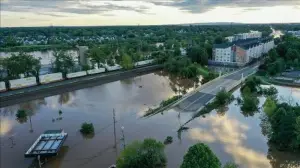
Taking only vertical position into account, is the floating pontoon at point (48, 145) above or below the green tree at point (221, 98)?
below

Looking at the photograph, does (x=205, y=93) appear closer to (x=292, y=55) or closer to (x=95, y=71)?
(x=95, y=71)

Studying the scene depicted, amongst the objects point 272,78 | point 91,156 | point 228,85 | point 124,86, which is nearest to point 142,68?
point 124,86

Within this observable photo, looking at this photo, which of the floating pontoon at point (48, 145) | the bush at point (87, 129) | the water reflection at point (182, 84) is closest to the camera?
the floating pontoon at point (48, 145)

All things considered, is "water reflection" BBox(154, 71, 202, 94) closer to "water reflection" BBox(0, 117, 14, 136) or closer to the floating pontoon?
the floating pontoon

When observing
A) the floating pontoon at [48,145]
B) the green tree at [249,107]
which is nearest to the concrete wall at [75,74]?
the floating pontoon at [48,145]

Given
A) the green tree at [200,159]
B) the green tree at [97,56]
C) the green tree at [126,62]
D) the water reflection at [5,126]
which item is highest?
the green tree at [97,56]

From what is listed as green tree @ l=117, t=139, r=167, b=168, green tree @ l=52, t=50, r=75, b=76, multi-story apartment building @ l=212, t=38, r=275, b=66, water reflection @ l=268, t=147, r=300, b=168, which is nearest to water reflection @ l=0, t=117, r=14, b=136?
green tree @ l=117, t=139, r=167, b=168

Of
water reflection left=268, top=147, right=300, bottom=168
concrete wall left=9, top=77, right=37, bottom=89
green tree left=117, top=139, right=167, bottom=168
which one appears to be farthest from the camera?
concrete wall left=9, top=77, right=37, bottom=89

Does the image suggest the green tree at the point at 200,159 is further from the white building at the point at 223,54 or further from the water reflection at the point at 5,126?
the white building at the point at 223,54
